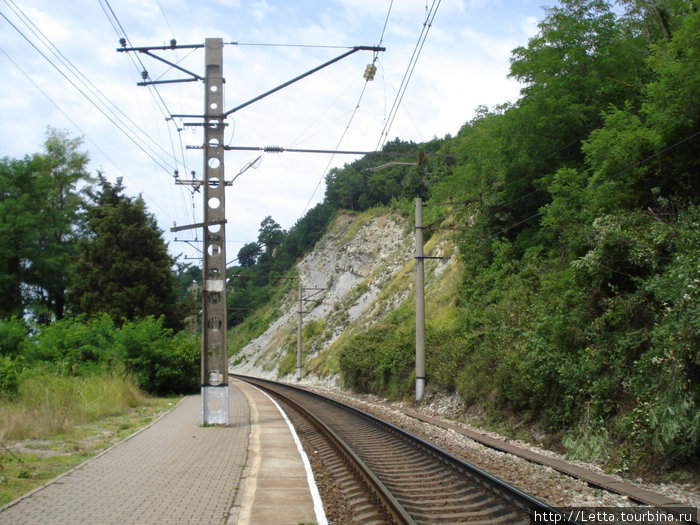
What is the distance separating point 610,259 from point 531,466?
4585mm

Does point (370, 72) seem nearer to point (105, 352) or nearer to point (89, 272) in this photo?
point (105, 352)

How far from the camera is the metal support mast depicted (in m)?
15.0

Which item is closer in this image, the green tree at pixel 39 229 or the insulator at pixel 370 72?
the insulator at pixel 370 72

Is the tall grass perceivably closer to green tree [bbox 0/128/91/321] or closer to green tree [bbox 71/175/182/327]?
green tree [bbox 71/175/182/327]

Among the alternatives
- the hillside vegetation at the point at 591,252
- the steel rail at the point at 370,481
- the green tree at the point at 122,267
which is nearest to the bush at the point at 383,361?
the hillside vegetation at the point at 591,252

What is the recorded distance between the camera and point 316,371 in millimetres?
45844

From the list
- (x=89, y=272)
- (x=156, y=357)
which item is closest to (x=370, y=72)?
(x=156, y=357)

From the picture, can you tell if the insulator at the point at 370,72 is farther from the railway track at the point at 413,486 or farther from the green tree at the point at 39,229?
the green tree at the point at 39,229

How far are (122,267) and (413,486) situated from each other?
89.7 ft

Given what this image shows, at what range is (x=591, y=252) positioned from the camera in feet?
37.4

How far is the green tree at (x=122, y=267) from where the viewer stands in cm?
3152

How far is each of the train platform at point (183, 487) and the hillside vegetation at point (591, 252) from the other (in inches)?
212

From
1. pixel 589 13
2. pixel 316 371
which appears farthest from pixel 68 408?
pixel 316 371

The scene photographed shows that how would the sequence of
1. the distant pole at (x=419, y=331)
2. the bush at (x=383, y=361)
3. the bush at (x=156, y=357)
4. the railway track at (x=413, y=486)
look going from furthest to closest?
the bush at (x=383, y=361) < the bush at (x=156, y=357) < the distant pole at (x=419, y=331) < the railway track at (x=413, y=486)
